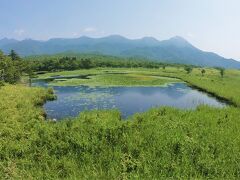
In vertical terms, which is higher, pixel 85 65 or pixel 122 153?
pixel 122 153

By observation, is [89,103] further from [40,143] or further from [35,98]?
[40,143]

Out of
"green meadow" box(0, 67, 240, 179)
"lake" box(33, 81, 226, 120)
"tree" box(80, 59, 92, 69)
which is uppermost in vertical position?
"green meadow" box(0, 67, 240, 179)

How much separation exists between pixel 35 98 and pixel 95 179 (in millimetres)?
40013

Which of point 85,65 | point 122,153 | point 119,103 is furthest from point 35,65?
point 122,153

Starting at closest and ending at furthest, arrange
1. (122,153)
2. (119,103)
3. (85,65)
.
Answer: (122,153), (119,103), (85,65)

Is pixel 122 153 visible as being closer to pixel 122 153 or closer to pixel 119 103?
pixel 122 153

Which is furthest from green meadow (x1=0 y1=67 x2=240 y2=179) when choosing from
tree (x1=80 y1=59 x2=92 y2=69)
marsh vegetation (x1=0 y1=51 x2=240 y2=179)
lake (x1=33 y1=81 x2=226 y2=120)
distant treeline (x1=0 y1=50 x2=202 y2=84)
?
tree (x1=80 y1=59 x2=92 y2=69)

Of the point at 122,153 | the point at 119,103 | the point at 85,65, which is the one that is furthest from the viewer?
the point at 85,65

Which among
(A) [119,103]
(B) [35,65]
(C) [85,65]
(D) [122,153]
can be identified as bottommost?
(A) [119,103]

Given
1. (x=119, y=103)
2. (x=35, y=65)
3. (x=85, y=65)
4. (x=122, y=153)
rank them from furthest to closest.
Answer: (x=85, y=65) → (x=35, y=65) → (x=119, y=103) → (x=122, y=153)

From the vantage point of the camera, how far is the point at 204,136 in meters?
21.6

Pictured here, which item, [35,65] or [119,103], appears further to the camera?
[35,65]

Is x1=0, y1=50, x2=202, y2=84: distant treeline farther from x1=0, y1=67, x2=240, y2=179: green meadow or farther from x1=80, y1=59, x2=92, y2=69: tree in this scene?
x1=0, y1=67, x2=240, y2=179: green meadow

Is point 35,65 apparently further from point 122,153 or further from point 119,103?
point 122,153
